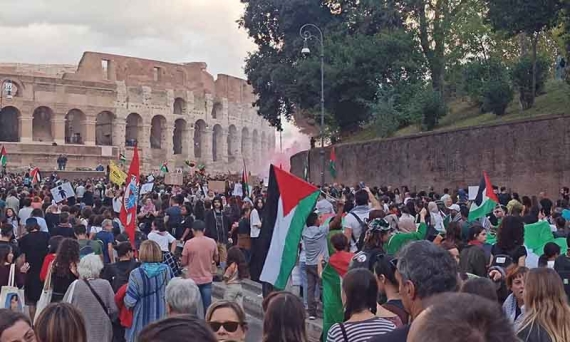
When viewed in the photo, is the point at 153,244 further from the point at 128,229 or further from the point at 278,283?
the point at 128,229

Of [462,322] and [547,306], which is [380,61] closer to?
[547,306]

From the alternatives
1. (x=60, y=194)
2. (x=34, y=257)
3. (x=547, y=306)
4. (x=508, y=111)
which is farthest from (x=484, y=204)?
(x=508, y=111)

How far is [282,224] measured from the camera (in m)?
7.21

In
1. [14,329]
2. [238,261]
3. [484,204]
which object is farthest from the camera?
[484,204]

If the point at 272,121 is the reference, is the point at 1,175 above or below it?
below

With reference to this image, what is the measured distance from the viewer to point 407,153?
2830 centimetres

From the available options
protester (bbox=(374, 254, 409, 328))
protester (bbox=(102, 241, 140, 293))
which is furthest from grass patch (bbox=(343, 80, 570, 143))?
protester (bbox=(374, 254, 409, 328))

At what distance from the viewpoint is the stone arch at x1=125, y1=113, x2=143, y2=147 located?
206 ft

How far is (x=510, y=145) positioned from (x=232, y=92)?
51245mm

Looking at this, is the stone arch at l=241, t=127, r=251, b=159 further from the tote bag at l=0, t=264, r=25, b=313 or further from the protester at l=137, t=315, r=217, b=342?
the protester at l=137, t=315, r=217, b=342

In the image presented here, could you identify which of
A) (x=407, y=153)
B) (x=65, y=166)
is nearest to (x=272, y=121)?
(x=407, y=153)

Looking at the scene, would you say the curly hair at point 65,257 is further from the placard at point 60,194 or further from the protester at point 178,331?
the placard at point 60,194

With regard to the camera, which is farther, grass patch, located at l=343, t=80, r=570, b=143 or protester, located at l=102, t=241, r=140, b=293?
grass patch, located at l=343, t=80, r=570, b=143

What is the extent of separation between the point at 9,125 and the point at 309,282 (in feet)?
171
